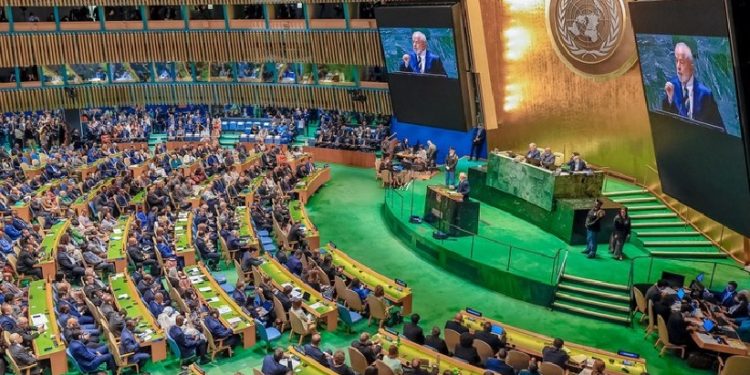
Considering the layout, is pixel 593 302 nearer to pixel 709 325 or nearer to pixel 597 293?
pixel 597 293

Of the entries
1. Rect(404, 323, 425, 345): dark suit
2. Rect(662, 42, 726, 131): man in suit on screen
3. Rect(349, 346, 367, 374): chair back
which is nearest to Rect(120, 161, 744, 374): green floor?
Rect(404, 323, 425, 345): dark suit

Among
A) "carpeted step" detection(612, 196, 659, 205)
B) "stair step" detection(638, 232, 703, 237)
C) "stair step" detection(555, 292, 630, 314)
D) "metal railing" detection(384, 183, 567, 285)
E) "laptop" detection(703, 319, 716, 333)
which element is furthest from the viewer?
"carpeted step" detection(612, 196, 659, 205)

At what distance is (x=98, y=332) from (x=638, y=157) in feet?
43.5

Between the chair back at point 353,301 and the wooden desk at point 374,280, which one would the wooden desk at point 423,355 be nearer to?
the chair back at point 353,301

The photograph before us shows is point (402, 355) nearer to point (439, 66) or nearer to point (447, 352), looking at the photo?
point (447, 352)

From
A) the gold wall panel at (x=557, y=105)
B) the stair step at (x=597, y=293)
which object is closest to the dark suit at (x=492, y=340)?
the stair step at (x=597, y=293)

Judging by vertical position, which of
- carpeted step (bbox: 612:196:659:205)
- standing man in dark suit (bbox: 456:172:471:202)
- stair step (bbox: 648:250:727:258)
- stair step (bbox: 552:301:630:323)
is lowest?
stair step (bbox: 552:301:630:323)

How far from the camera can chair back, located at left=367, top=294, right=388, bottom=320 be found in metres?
13.0

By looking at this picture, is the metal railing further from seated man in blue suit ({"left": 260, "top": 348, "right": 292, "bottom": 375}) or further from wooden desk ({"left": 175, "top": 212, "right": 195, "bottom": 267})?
seated man in blue suit ({"left": 260, "top": 348, "right": 292, "bottom": 375})

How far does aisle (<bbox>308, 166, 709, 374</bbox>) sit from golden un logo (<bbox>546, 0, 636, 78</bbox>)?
264 inches

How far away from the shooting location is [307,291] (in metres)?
13.6

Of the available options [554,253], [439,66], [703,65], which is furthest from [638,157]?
[703,65]

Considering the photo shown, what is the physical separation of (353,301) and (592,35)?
939cm

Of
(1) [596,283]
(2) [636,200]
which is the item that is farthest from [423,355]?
(2) [636,200]
